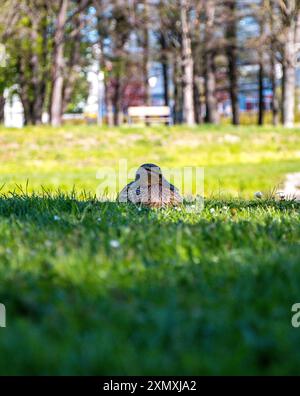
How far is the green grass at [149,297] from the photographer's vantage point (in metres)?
2.54

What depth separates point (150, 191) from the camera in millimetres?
7152

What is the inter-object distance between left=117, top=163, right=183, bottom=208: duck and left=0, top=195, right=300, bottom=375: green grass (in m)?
2.16

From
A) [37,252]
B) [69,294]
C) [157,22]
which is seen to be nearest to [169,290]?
[69,294]

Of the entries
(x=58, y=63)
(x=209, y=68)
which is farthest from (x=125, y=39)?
(x=58, y=63)

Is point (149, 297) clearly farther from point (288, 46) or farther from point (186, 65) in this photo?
point (288, 46)

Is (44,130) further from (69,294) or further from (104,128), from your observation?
(69,294)

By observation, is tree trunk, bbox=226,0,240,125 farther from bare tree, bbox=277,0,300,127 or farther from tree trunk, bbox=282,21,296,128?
tree trunk, bbox=282,21,296,128

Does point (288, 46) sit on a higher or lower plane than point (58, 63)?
higher

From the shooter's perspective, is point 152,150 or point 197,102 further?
point 197,102

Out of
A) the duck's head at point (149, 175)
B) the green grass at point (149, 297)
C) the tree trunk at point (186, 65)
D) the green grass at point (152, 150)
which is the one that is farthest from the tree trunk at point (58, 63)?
the green grass at point (149, 297)

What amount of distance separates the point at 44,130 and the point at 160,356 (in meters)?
21.3

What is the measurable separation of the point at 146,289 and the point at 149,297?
108 millimetres

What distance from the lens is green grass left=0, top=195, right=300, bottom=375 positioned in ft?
8.33

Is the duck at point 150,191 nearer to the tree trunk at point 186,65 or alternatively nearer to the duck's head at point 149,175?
the duck's head at point 149,175
